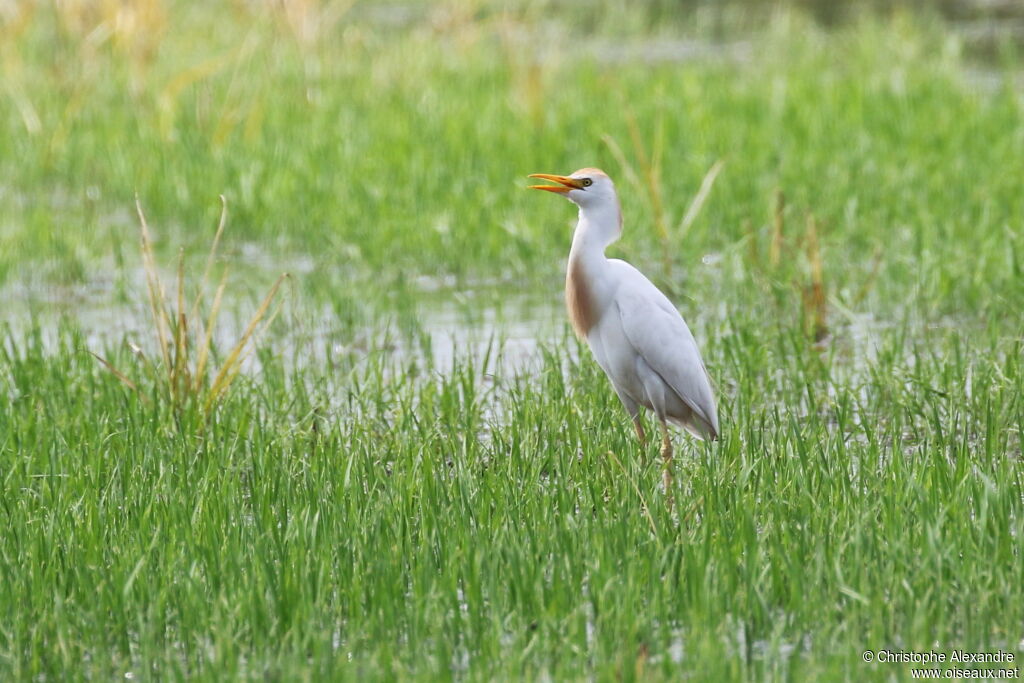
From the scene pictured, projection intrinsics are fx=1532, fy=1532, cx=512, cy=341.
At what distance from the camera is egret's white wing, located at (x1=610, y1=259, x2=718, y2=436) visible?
496 centimetres

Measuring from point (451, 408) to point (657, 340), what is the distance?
1054mm

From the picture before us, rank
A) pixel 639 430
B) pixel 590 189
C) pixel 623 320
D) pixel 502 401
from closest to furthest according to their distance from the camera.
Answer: pixel 590 189 < pixel 623 320 < pixel 639 430 < pixel 502 401

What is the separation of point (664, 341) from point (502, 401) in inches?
40.6

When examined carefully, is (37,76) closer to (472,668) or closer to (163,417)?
(163,417)

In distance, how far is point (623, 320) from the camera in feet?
16.3

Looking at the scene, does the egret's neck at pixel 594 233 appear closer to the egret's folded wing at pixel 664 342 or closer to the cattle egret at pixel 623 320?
the cattle egret at pixel 623 320

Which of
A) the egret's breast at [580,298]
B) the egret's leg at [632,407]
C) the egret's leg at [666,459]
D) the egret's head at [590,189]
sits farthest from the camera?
the egret's leg at [632,407]

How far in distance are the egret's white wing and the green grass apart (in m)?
0.20

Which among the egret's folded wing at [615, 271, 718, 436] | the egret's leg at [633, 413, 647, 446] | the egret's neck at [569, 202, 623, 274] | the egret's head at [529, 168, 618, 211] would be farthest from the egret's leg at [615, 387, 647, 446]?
the egret's head at [529, 168, 618, 211]

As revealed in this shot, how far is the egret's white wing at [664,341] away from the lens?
496 centimetres

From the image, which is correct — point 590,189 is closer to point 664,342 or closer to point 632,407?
point 664,342

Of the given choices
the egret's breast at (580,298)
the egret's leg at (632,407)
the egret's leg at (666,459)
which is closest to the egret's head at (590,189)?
the egret's breast at (580,298)

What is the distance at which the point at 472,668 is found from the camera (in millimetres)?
3506

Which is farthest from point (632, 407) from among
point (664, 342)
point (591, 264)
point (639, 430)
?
point (591, 264)
